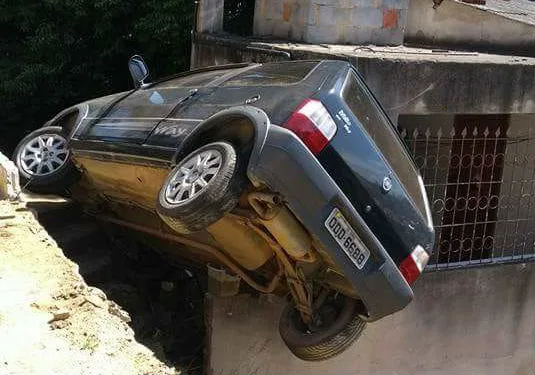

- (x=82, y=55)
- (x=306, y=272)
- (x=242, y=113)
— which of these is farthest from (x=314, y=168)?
(x=82, y=55)

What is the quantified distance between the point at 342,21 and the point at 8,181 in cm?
375

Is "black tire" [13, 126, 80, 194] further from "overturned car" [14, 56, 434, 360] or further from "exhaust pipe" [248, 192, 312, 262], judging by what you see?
"exhaust pipe" [248, 192, 312, 262]

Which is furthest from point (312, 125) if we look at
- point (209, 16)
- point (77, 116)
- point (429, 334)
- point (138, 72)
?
point (209, 16)

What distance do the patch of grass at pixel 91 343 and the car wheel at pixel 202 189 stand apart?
83 cm

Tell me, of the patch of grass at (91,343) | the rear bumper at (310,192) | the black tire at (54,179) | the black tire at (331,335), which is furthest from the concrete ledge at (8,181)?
the rear bumper at (310,192)

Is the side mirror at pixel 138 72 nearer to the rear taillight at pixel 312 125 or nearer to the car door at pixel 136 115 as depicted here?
the car door at pixel 136 115

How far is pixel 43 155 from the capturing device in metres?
7.42

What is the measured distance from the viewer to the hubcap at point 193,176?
15.6 ft

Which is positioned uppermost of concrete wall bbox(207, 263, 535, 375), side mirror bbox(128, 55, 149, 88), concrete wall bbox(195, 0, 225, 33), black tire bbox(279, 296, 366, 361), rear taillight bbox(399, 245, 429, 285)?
concrete wall bbox(195, 0, 225, 33)

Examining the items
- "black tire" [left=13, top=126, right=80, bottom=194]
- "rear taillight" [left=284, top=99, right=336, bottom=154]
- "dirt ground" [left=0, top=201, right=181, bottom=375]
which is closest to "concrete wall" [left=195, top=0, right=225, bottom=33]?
"black tire" [left=13, top=126, right=80, bottom=194]

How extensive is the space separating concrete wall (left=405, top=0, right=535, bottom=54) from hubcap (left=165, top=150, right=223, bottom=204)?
15.2ft

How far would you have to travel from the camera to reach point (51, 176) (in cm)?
720

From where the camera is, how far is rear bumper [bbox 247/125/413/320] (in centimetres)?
453

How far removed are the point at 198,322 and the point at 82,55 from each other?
6.49 m
